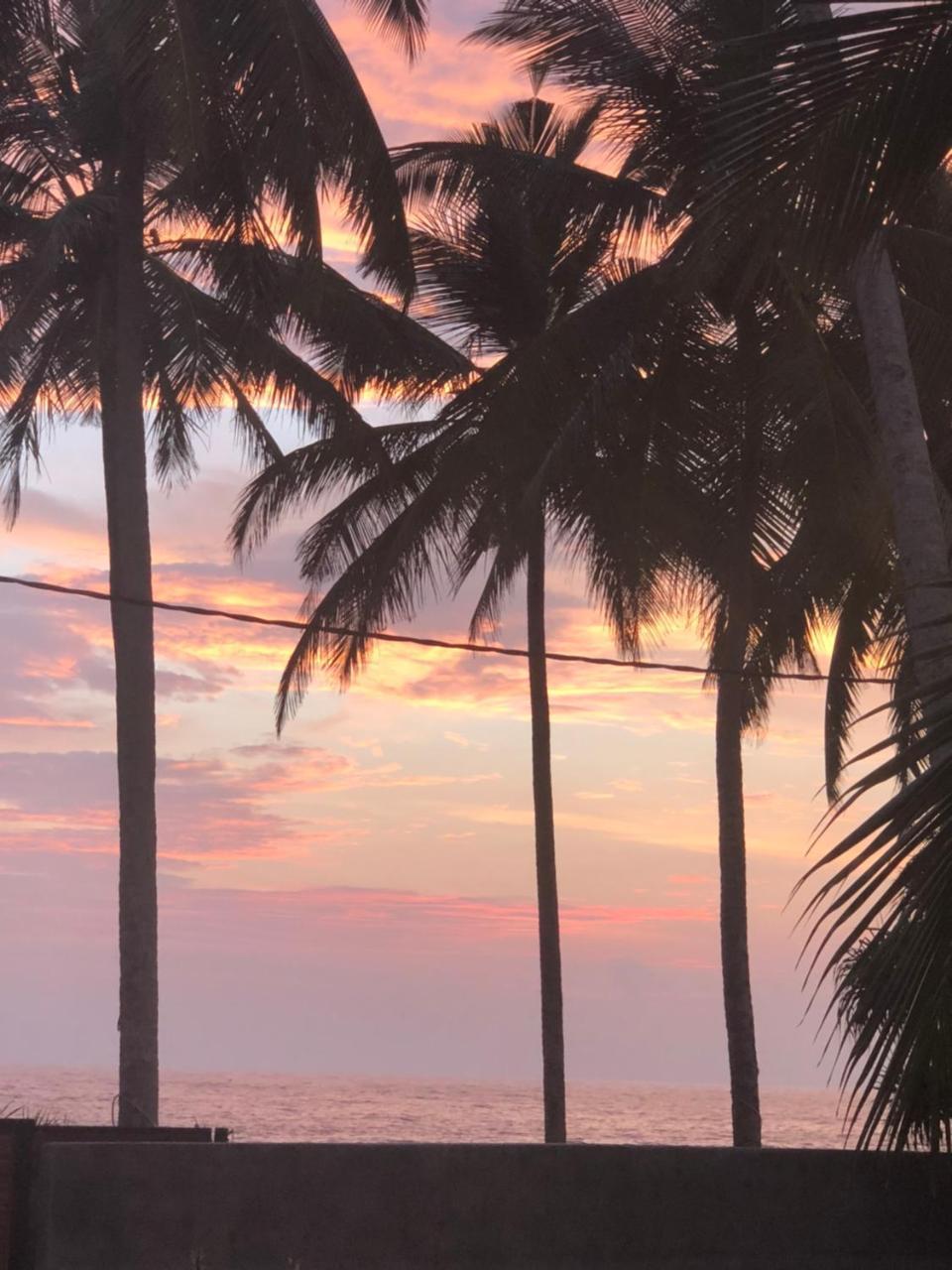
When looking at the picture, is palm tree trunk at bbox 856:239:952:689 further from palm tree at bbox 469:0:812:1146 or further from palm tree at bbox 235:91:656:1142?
palm tree at bbox 235:91:656:1142

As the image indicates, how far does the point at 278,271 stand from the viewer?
Answer: 1669 centimetres

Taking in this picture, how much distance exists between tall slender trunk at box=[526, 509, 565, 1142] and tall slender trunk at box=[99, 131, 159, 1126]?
17.4 ft

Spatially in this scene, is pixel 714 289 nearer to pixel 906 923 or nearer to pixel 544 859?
pixel 544 859

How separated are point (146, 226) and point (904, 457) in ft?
32.1

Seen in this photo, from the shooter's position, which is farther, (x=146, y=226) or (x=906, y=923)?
(x=146, y=226)

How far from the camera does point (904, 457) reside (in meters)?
10.4

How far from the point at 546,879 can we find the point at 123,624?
7.61 metres

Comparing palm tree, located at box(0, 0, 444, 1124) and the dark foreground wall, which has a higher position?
palm tree, located at box(0, 0, 444, 1124)

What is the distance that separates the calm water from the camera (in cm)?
4976

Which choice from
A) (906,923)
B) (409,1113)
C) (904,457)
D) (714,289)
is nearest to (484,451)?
(714,289)

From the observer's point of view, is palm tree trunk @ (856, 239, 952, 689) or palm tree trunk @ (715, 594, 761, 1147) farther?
palm tree trunk @ (715, 594, 761, 1147)

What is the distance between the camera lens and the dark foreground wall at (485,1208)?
6965 mm

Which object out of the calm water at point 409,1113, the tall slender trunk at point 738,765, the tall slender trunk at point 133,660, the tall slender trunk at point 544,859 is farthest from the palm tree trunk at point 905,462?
the calm water at point 409,1113

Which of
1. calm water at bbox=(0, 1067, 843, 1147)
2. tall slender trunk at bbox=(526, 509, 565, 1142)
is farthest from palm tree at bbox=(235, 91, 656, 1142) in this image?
calm water at bbox=(0, 1067, 843, 1147)
